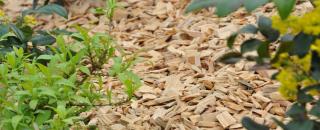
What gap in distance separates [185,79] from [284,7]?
4.93 feet

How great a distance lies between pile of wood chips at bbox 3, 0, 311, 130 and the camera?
2.55 metres

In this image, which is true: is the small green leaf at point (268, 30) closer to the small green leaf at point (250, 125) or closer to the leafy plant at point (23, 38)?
the small green leaf at point (250, 125)

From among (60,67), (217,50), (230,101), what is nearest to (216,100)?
(230,101)

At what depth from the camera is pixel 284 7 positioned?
1422 millimetres

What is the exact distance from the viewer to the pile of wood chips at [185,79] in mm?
2551

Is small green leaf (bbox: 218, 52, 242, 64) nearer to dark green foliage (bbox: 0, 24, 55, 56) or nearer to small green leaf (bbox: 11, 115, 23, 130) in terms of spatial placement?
small green leaf (bbox: 11, 115, 23, 130)

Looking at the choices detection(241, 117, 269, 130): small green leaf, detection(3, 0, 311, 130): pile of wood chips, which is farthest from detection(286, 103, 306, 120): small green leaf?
detection(3, 0, 311, 130): pile of wood chips

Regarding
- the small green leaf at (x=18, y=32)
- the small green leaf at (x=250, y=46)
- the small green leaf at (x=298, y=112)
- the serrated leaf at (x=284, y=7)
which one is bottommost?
the small green leaf at (x=298, y=112)

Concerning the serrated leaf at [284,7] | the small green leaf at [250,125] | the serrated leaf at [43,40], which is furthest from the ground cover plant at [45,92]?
the serrated leaf at [284,7]

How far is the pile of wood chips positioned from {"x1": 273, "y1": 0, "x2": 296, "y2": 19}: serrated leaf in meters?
0.76

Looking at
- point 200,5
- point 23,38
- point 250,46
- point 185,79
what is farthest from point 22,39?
point 250,46

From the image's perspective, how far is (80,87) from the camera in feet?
7.42

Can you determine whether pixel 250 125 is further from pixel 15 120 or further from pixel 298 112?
Answer: pixel 15 120

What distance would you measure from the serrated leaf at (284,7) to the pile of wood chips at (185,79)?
2.48 feet
